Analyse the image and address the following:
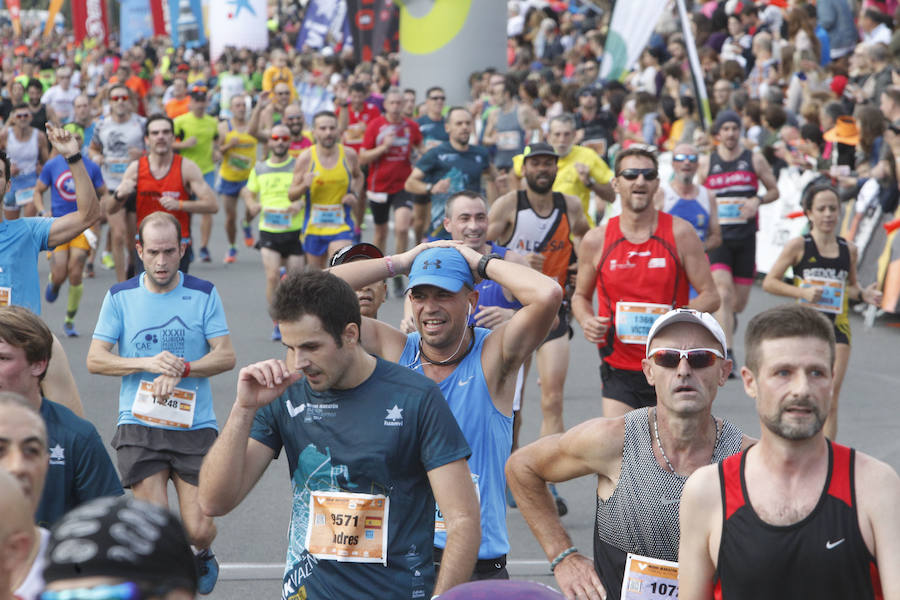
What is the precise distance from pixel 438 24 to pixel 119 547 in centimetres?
2100

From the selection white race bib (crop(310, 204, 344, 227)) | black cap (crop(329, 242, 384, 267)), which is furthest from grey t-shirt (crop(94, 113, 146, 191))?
black cap (crop(329, 242, 384, 267))

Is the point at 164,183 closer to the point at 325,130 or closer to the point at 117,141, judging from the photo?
the point at 325,130

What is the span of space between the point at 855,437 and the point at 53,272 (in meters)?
7.24

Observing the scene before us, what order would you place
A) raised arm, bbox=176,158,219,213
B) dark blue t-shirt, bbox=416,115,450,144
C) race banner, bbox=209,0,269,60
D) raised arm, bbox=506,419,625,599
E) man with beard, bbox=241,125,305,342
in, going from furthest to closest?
race banner, bbox=209,0,269,60 < dark blue t-shirt, bbox=416,115,450,144 < man with beard, bbox=241,125,305,342 < raised arm, bbox=176,158,219,213 < raised arm, bbox=506,419,625,599

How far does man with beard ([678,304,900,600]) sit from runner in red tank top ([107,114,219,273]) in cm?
760

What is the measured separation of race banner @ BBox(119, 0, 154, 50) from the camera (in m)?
42.4

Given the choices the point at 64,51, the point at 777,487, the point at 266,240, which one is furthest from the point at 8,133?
the point at 64,51

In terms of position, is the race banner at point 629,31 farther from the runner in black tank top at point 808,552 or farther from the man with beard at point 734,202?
the runner in black tank top at point 808,552

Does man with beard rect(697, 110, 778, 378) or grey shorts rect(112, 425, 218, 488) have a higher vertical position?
man with beard rect(697, 110, 778, 378)

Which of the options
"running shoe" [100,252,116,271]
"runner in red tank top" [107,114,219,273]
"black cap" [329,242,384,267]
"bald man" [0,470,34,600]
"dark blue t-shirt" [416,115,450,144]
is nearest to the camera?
"bald man" [0,470,34,600]

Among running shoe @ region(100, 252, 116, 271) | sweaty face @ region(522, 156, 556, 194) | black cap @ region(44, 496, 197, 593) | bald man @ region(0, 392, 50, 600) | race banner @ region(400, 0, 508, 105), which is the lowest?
running shoe @ region(100, 252, 116, 271)

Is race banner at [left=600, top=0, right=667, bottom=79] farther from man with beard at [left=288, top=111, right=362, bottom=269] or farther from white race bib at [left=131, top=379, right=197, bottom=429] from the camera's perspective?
white race bib at [left=131, top=379, right=197, bottom=429]

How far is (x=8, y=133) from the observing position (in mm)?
14625

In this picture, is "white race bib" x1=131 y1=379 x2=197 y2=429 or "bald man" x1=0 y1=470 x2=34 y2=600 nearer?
"bald man" x1=0 y1=470 x2=34 y2=600
